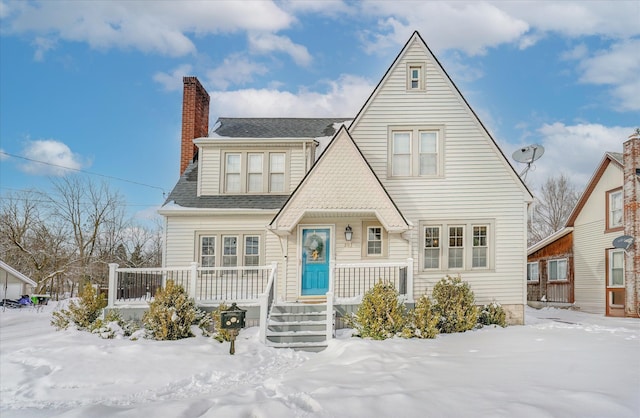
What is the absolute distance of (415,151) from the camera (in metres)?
13.6

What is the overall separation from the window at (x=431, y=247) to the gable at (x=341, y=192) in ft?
4.79

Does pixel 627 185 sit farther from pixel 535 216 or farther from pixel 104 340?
pixel 535 216

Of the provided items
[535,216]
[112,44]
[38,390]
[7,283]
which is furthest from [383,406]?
[535,216]

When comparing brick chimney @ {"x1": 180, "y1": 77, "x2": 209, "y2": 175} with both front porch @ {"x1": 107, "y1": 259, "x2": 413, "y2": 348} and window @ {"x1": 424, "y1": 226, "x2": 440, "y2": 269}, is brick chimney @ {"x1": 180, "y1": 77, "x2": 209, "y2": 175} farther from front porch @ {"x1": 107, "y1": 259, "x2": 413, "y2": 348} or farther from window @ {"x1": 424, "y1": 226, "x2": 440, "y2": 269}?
window @ {"x1": 424, "y1": 226, "x2": 440, "y2": 269}

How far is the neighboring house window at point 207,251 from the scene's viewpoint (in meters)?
14.1

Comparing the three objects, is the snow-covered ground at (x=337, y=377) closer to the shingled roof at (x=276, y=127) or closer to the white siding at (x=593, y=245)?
the shingled roof at (x=276, y=127)

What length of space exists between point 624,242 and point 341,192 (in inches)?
451

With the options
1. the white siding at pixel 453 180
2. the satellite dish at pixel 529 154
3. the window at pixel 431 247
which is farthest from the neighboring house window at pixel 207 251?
the satellite dish at pixel 529 154

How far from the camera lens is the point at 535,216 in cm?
3894

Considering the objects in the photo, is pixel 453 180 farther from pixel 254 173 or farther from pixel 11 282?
pixel 11 282

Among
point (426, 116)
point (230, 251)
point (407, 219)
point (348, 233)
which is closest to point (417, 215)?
point (407, 219)

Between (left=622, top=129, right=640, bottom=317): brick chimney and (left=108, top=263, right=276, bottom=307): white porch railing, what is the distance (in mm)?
13290

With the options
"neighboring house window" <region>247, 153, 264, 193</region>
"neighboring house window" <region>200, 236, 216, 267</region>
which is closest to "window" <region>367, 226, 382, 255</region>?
"neighboring house window" <region>247, 153, 264, 193</region>

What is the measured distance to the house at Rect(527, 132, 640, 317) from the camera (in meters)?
16.7
